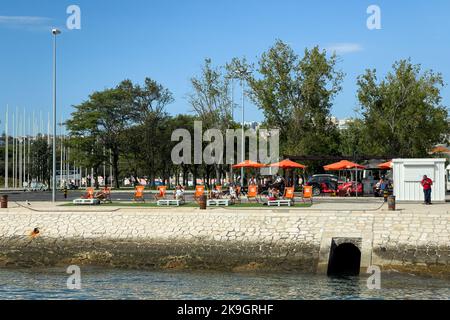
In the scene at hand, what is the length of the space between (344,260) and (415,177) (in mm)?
10433

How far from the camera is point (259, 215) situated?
2711 centimetres

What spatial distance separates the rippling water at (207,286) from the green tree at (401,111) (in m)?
36.0

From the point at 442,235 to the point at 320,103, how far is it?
36627 mm

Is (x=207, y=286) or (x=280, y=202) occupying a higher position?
(x=280, y=202)

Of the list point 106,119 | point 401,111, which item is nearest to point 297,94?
point 401,111

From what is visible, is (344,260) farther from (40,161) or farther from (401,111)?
(40,161)

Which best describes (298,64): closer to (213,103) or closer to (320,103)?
(320,103)

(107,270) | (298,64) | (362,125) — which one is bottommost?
(107,270)

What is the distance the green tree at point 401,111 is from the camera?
189ft

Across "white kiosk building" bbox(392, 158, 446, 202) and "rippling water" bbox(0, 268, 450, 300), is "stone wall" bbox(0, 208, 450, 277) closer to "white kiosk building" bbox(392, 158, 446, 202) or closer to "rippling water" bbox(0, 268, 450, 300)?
"rippling water" bbox(0, 268, 450, 300)

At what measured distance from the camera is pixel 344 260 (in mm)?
26531

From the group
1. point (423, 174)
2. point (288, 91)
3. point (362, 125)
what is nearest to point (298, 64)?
point (288, 91)

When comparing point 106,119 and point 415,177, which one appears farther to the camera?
point 106,119

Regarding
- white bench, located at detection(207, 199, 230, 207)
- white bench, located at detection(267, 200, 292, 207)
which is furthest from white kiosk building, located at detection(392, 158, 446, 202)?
white bench, located at detection(207, 199, 230, 207)
